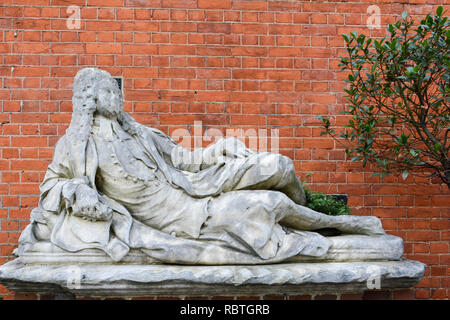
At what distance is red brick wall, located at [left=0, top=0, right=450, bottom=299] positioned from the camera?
13.1 ft

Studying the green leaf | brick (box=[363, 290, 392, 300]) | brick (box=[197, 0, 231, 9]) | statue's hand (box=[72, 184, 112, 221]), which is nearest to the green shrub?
brick (box=[363, 290, 392, 300])

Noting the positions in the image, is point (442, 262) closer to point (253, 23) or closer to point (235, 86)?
point (235, 86)

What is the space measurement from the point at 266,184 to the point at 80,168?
114 centimetres

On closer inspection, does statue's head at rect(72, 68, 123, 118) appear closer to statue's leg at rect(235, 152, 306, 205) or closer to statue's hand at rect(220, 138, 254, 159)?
statue's hand at rect(220, 138, 254, 159)

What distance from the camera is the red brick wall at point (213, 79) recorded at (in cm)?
401

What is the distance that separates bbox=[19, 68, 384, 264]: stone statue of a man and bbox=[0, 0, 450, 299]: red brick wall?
108cm

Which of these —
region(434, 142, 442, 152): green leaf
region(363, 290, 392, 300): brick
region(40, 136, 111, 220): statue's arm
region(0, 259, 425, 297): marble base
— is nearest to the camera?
region(0, 259, 425, 297): marble base

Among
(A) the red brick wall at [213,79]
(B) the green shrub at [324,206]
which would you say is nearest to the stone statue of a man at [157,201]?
(B) the green shrub at [324,206]

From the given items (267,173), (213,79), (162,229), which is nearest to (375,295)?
(267,173)

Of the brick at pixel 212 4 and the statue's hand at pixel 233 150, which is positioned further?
the brick at pixel 212 4

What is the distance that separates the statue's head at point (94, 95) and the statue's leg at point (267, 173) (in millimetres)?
940

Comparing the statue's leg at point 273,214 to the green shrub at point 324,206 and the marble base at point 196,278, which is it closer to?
the marble base at point 196,278

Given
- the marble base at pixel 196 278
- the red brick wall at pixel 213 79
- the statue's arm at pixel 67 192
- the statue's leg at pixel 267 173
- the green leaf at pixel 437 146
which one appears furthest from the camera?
the red brick wall at pixel 213 79

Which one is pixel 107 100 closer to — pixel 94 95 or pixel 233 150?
pixel 94 95
